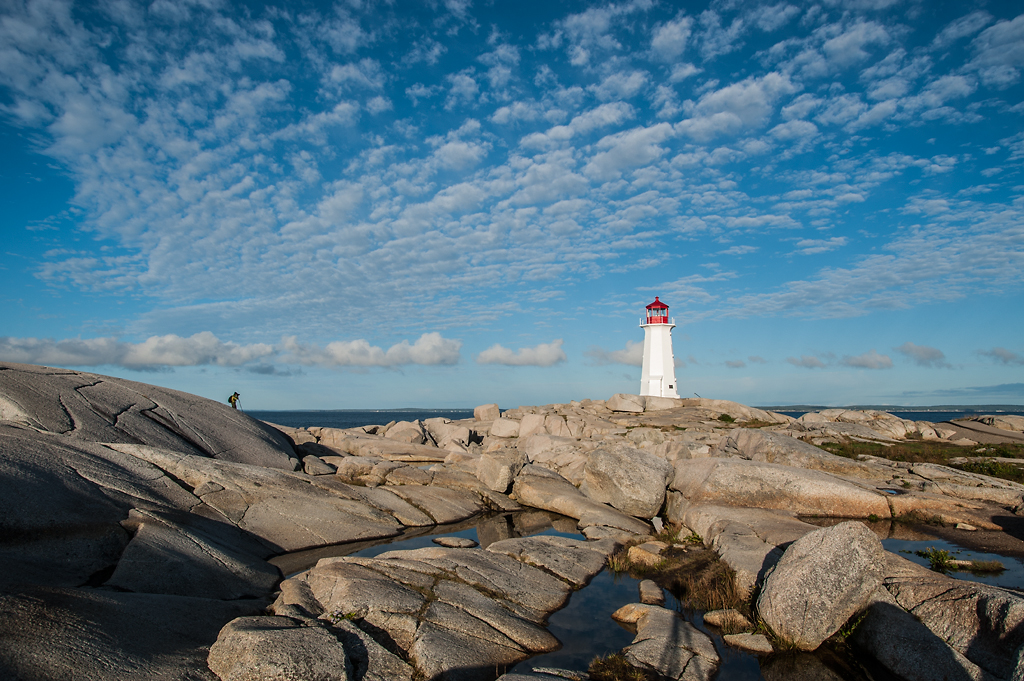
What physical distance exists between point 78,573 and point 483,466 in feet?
44.1

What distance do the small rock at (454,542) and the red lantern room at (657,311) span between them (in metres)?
37.7

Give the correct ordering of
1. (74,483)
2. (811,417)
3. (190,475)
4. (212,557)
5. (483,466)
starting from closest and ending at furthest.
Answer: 1. (212,557)
2. (74,483)
3. (190,475)
4. (483,466)
5. (811,417)

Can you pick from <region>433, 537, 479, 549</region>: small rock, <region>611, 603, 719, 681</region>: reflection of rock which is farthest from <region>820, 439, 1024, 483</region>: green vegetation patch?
<region>611, 603, 719, 681</region>: reflection of rock

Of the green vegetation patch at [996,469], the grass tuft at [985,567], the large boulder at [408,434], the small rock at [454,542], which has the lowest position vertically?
the small rock at [454,542]

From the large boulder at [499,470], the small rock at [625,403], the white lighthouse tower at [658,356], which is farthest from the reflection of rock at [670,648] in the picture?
the white lighthouse tower at [658,356]

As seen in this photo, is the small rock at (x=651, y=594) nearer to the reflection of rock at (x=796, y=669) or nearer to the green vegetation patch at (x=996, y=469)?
the reflection of rock at (x=796, y=669)

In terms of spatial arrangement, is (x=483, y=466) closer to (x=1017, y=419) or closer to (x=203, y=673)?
(x=203, y=673)

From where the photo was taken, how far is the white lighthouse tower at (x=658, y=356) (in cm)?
4706

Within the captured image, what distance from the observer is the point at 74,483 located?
10.6 meters

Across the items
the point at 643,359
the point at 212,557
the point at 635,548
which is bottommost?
the point at 635,548

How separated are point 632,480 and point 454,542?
6.43 meters

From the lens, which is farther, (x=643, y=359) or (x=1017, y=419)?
(x=643, y=359)

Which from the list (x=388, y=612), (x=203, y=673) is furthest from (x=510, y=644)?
(x=203, y=673)

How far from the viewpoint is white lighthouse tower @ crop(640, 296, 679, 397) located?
47.1 meters
